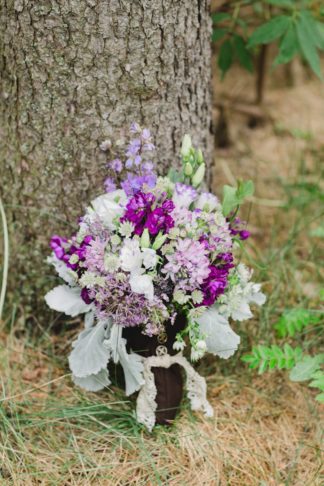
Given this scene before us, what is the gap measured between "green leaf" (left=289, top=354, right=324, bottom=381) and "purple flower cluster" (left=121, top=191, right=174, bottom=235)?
0.66 meters

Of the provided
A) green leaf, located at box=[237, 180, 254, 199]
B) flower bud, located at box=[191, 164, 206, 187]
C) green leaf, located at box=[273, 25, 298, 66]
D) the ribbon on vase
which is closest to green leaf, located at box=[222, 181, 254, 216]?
green leaf, located at box=[237, 180, 254, 199]

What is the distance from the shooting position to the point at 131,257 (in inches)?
64.0

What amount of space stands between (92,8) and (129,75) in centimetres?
22

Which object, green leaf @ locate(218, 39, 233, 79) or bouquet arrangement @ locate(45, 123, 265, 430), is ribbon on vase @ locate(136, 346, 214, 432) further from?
green leaf @ locate(218, 39, 233, 79)

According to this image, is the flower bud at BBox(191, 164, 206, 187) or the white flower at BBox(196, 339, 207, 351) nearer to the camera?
the white flower at BBox(196, 339, 207, 351)

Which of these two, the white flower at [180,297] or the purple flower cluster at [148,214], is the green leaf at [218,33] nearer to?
the purple flower cluster at [148,214]

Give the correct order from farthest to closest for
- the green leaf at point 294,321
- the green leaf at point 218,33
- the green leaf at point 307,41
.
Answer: the green leaf at point 218,33
the green leaf at point 307,41
the green leaf at point 294,321

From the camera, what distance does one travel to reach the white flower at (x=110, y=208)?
5.74ft

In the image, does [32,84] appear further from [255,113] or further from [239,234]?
[255,113]

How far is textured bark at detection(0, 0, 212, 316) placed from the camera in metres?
1.86

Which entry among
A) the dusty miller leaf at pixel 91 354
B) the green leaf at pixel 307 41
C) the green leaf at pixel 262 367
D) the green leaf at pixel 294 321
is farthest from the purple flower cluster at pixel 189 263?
the green leaf at pixel 307 41

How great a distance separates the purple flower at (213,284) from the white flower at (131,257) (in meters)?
0.20

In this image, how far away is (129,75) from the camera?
1.92 meters

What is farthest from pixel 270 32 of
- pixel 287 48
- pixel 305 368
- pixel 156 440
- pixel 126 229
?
pixel 156 440
